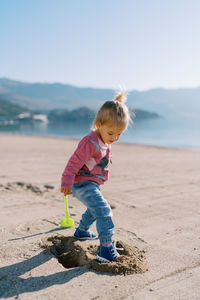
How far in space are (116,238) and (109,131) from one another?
113 cm

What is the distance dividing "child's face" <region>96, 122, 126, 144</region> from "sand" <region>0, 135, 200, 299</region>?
3.22 feet

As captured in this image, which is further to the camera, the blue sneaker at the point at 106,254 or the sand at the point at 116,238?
the blue sneaker at the point at 106,254

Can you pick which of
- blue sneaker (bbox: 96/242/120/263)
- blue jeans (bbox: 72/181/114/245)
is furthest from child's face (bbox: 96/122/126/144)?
blue sneaker (bbox: 96/242/120/263)

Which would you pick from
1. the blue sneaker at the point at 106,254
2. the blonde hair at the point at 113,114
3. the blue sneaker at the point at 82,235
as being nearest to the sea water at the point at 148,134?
the blue sneaker at the point at 82,235

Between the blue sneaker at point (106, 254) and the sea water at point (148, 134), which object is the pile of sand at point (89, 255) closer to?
the blue sneaker at point (106, 254)

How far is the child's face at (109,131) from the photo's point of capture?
2769 mm

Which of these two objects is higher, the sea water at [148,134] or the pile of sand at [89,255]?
the sea water at [148,134]

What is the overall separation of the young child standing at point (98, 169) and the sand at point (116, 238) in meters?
0.24

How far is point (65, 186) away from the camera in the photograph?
109 inches

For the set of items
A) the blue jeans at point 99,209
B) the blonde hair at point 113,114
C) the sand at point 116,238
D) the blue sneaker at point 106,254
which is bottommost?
the sand at point 116,238

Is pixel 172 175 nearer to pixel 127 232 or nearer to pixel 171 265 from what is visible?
pixel 127 232

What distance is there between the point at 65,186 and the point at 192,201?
2.64m

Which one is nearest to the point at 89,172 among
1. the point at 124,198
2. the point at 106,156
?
the point at 106,156

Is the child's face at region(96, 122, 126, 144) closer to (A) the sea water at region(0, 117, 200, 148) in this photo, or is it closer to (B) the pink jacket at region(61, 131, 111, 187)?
(B) the pink jacket at region(61, 131, 111, 187)
